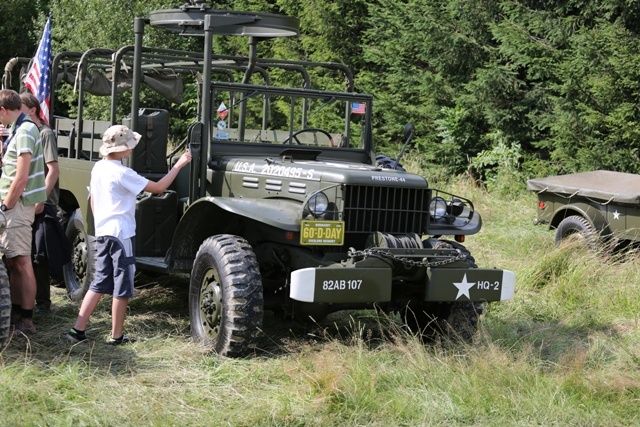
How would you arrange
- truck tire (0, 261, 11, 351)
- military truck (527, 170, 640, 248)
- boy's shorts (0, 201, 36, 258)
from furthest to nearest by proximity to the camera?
military truck (527, 170, 640, 248), boy's shorts (0, 201, 36, 258), truck tire (0, 261, 11, 351)

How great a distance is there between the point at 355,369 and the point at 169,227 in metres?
2.54

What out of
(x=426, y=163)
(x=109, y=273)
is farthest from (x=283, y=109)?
(x=426, y=163)

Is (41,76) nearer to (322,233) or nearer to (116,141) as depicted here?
(116,141)

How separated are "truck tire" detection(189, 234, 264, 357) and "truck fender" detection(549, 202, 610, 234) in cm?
483

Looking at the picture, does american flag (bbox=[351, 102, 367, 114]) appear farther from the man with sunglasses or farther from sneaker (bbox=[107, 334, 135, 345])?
sneaker (bbox=[107, 334, 135, 345])

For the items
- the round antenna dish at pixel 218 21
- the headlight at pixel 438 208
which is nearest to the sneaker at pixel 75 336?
the round antenna dish at pixel 218 21

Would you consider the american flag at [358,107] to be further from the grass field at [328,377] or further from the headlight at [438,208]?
the grass field at [328,377]

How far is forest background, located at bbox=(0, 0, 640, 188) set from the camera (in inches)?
540

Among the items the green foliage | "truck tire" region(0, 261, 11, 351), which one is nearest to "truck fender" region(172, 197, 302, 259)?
"truck tire" region(0, 261, 11, 351)

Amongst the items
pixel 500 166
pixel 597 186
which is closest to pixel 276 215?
pixel 597 186

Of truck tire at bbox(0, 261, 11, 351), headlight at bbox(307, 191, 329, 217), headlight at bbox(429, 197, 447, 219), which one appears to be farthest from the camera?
headlight at bbox(429, 197, 447, 219)

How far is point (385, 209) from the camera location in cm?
665

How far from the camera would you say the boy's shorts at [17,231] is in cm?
670

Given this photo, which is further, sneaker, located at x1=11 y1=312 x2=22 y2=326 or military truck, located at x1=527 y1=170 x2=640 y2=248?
military truck, located at x1=527 y1=170 x2=640 y2=248
